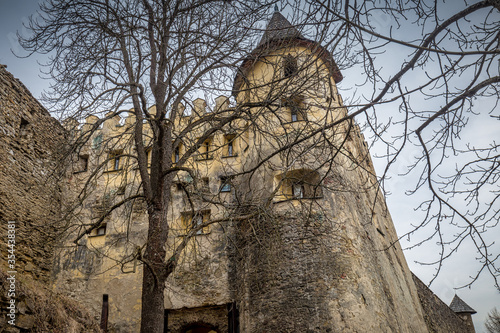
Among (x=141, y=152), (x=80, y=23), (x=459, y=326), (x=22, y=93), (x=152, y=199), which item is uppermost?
(x=22, y=93)

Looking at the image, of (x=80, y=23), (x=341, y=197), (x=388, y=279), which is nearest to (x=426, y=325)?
(x=388, y=279)

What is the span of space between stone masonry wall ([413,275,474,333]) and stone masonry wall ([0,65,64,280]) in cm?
1320

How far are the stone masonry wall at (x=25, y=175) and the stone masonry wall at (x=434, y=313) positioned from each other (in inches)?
520

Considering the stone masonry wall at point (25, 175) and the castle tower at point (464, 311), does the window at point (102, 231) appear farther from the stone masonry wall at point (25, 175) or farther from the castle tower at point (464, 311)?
the castle tower at point (464, 311)

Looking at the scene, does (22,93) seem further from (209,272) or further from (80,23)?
(209,272)

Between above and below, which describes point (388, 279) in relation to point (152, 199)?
below

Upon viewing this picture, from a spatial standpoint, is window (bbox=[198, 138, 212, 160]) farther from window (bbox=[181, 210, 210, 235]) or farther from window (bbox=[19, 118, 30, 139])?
window (bbox=[19, 118, 30, 139])

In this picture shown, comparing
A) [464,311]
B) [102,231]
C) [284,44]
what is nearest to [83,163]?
[102,231]

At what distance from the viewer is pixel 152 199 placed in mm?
6090

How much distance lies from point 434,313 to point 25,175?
52.2 feet

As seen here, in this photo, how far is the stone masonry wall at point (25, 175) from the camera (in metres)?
9.66

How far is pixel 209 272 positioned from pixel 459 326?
53.7ft

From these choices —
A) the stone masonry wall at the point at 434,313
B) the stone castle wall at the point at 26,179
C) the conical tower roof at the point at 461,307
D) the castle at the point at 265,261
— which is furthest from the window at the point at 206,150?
the conical tower roof at the point at 461,307

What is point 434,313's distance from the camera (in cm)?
1603
